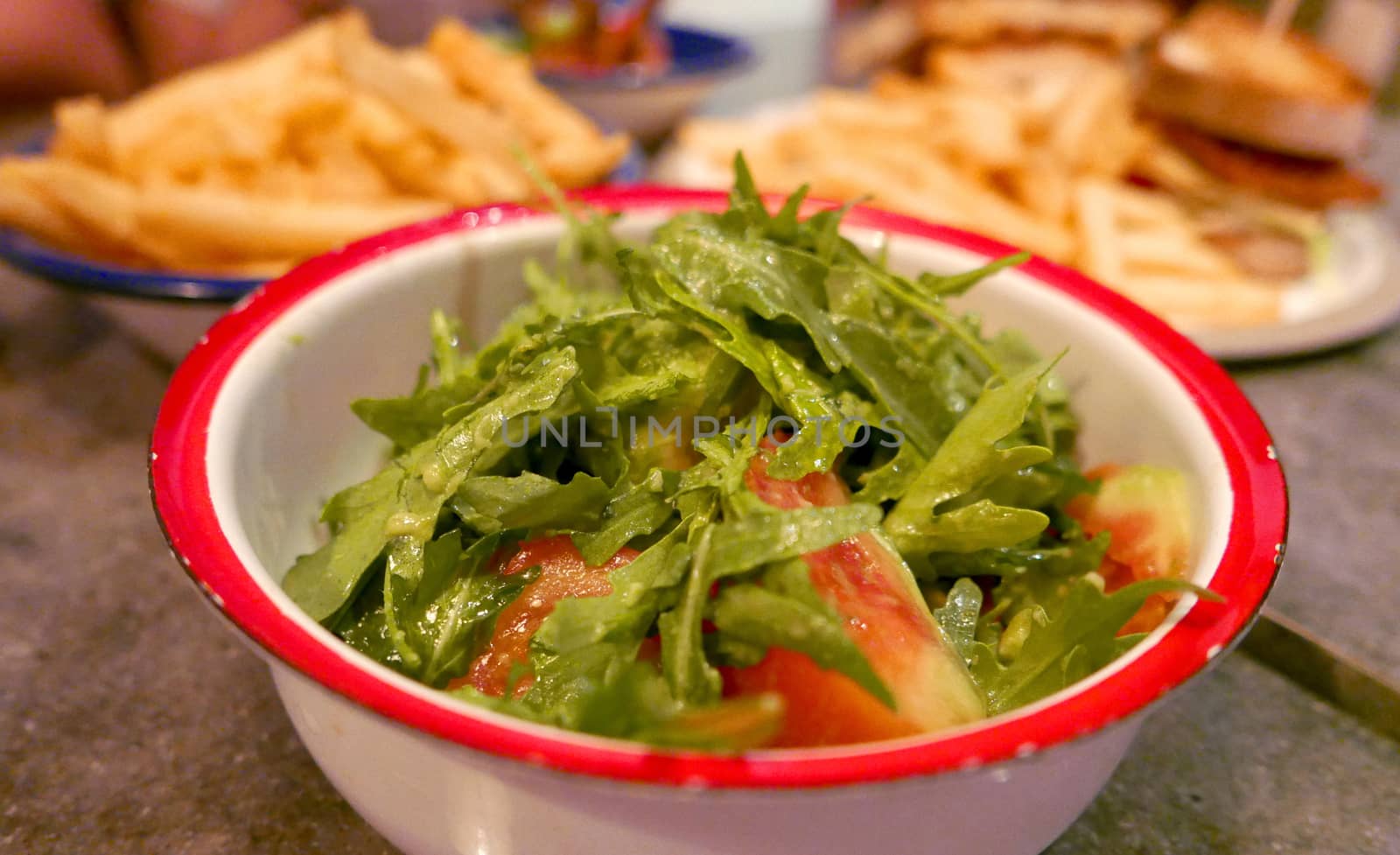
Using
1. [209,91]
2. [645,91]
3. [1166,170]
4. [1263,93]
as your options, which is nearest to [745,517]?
[209,91]

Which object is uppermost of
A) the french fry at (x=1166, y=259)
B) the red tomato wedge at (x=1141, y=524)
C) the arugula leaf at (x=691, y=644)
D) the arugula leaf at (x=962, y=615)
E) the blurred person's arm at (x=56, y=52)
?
the arugula leaf at (x=691, y=644)

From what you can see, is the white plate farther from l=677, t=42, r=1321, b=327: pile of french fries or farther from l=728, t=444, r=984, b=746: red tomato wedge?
l=728, t=444, r=984, b=746: red tomato wedge

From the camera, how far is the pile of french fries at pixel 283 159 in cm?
159

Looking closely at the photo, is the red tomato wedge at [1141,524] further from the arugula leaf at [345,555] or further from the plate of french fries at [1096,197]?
the plate of french fries at [1096,197]

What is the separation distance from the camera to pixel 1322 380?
2086 mm

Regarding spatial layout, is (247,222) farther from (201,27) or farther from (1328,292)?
(201,27)

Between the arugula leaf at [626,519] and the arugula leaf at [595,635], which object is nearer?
the arugula leaf at [595,635]

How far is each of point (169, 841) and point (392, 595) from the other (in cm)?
37

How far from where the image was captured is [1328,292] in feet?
8.11

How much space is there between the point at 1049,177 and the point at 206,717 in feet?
7.48

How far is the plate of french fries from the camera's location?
2152 millimetres

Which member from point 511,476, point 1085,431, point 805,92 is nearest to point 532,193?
point 511,476

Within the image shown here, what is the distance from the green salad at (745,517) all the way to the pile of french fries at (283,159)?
694 millimetres

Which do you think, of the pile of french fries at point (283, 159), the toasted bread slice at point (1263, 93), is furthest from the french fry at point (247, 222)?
the toasted bread slice at point (1263, 93)
